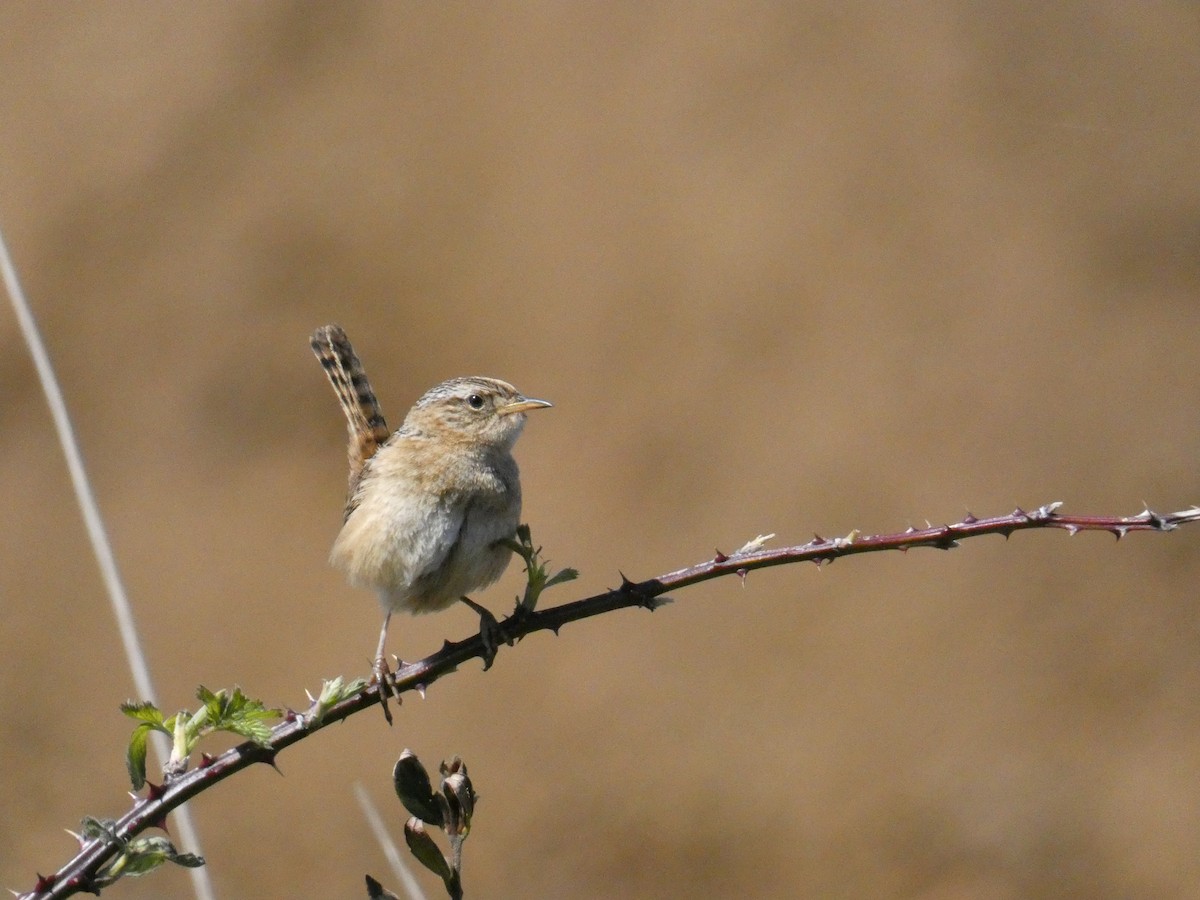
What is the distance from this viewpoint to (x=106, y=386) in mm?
8625

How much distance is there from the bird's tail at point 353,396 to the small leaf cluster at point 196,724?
2.55m

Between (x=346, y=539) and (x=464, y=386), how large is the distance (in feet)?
2.27

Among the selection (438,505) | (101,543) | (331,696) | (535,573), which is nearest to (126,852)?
(331,696)

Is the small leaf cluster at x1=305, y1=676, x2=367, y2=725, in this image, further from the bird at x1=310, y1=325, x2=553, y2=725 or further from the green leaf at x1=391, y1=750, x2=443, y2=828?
the bird at x1=310, y1=325, x2=553, y2=725

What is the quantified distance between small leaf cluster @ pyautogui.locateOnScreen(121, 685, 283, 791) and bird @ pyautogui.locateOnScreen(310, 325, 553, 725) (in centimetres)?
138

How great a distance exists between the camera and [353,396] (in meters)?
4.42

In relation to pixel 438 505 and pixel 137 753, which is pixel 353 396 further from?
pixel 137 753

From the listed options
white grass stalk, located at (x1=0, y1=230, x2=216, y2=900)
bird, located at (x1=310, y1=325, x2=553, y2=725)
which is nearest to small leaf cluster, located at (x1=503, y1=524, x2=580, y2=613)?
white grass stalk, located at (x1=0, y1=230, x2=216, y2=900)

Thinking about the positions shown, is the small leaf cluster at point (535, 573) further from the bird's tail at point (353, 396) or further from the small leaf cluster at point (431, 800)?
the bird's tail at point (353, 396)

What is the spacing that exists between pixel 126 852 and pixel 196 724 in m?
0.20

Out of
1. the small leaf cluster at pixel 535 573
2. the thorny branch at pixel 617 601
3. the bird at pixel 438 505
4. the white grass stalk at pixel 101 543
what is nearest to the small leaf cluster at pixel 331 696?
the thorny branch at pixel 617 601

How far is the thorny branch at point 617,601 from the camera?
155cm

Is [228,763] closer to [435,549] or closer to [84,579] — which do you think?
[435,549]

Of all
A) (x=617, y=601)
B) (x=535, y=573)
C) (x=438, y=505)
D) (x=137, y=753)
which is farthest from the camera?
(x=438, y=505)
